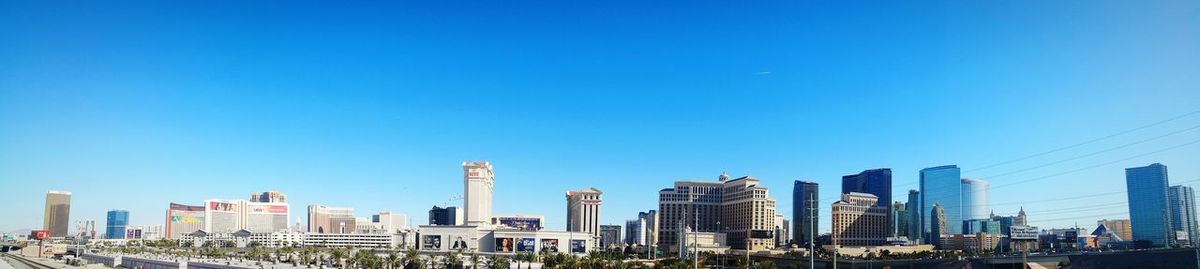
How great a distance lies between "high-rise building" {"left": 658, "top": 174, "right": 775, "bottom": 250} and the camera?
18275 cm

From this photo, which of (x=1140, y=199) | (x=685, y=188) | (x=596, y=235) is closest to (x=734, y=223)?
(x=685, y=188)

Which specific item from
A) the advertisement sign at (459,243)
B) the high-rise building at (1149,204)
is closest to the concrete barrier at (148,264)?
the advertisement sign at (459,243)

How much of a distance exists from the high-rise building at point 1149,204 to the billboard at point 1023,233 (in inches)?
2589

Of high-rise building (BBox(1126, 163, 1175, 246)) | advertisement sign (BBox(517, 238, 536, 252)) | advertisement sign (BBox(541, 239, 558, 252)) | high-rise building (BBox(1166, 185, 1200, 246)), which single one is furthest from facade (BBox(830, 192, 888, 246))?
advertisement sign (BBox(517, 238, 536, 252))

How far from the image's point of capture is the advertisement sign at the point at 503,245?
159625mm

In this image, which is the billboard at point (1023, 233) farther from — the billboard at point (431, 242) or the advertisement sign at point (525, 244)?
the billboard at point (431, 242)

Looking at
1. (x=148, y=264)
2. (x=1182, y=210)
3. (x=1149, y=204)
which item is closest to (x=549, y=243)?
(x=148, y=264)

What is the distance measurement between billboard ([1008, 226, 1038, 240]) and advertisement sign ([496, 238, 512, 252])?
84667mm

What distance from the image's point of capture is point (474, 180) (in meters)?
177

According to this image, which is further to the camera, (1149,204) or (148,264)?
(1149,204)

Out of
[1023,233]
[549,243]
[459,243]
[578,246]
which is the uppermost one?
[1023,233]

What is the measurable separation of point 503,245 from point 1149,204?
12644 centimetres

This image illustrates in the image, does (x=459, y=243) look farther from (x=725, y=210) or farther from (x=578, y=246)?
(x=725, y=210)

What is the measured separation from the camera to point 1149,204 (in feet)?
558
